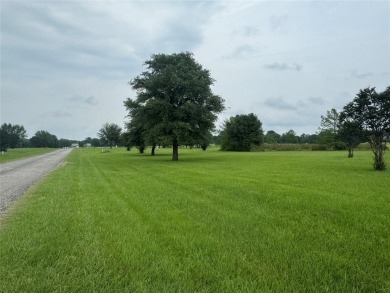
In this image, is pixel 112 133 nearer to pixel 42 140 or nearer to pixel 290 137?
pixel 290 137

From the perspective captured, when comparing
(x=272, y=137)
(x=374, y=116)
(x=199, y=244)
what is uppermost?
(x=272, y=137)

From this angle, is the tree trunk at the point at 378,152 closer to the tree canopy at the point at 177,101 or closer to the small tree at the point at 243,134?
the tree canopy at the point at 177,101

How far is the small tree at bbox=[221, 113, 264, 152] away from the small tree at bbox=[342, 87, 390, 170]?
5979 cm

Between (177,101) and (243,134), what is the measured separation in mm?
48614

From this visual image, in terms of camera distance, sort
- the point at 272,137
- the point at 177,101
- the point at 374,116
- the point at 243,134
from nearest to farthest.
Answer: the point at 374,116
the point at 177,101
the point at 243,134
the point at 272,137

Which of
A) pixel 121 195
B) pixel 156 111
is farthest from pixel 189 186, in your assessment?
pixel 156 111

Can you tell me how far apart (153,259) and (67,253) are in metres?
1.47

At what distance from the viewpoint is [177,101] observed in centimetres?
3578

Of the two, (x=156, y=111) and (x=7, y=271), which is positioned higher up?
(x=156, y=111)

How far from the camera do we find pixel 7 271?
182 inches

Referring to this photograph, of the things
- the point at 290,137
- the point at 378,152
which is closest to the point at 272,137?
the point at 290,137

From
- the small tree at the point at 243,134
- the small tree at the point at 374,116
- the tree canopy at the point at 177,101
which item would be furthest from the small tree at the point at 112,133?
the small tree at the point at 374,116

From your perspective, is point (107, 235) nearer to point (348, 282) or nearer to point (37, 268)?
point (37, 268)

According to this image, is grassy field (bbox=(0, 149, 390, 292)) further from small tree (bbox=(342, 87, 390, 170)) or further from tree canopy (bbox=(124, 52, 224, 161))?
tree canopy (bbox=(124, 52, 224, 161))
